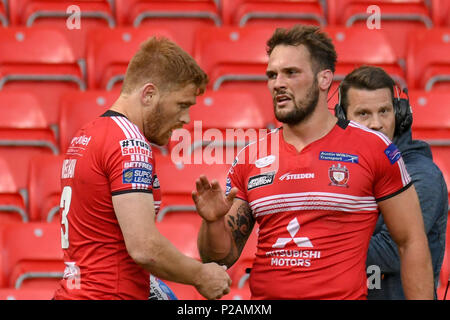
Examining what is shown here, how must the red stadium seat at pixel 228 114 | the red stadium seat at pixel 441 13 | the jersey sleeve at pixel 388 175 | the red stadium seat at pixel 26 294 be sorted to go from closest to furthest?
1. the jersey sleeve at pixel 388 175
2. the red stadium seat at pixel 26 294
3. the red stadium seat at pixel 228 114
4. the red stadium seat at pixel 441 13

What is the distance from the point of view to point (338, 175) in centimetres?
264

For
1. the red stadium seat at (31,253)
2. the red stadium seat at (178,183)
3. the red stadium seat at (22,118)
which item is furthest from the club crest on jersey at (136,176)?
the red stadium seat at (22,118)

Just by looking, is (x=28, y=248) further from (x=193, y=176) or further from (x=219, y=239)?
(x=219, y=239)

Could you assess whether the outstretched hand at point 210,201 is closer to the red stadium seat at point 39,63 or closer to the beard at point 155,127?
the beard at point 155,127

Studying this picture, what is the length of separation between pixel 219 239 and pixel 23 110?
7.90 feet

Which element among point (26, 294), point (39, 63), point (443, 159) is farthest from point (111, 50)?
point (443, 159)

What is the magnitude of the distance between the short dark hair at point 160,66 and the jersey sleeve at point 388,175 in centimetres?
73

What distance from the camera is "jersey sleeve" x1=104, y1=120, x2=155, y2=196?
238cm

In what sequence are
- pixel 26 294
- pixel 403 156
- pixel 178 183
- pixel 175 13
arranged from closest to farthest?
pixel 403 156
pixel 26 294
pixel 178 183
pixel 175 13

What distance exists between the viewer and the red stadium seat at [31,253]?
13.1ft

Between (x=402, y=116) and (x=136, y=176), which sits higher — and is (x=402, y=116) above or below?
above

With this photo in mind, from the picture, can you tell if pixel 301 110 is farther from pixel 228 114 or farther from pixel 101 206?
pixel 228 114

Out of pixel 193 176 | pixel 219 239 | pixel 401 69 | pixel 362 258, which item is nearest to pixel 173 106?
pixel 219 239

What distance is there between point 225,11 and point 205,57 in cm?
60
